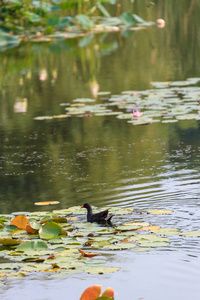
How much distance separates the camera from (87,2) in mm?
18141

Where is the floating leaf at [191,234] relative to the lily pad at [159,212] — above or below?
above

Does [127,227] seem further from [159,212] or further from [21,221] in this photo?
[21,221]

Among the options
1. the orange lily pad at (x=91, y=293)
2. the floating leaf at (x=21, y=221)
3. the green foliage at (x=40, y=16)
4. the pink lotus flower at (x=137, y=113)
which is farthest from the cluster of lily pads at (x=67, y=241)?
the green foliage at (x=40, y=16)

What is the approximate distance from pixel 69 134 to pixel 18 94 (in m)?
3.19

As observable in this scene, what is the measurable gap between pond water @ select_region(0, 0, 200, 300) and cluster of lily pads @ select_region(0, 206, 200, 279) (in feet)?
0.21

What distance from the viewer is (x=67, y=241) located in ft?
14.1

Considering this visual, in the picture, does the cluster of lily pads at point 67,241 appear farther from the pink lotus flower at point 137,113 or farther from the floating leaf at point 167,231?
the pink lotus flower at point 137,113

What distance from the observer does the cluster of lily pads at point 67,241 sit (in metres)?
3.90

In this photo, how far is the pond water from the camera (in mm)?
3803

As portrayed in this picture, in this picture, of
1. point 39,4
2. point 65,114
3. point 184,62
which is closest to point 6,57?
point 39,4

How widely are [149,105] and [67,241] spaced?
489 centimetres

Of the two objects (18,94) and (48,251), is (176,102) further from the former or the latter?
(48,251)

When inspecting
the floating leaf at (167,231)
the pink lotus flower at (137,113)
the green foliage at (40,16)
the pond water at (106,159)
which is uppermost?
the green foliage at (40,16)

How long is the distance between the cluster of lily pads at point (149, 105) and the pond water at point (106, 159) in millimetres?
126
